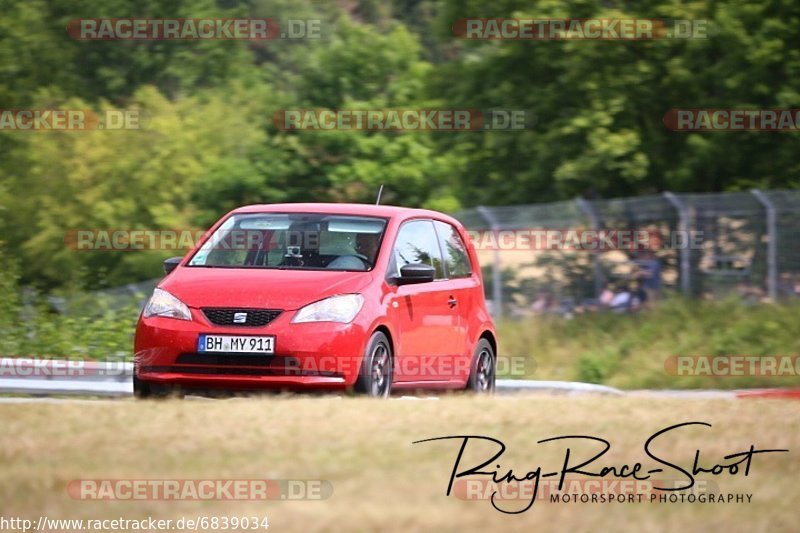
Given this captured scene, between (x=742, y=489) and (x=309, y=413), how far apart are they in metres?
2.63

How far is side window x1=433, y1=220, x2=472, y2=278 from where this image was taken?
44.5 feet

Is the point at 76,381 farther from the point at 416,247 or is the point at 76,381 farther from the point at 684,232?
the point at 684,232

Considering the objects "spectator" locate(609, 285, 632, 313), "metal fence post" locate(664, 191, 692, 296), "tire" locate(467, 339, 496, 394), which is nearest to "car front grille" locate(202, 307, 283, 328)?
"tire" locate(467, 339, 496, 394)

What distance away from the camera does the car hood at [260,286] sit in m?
11.1

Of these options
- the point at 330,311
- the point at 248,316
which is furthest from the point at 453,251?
the point at 248,316

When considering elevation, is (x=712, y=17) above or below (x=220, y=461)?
above

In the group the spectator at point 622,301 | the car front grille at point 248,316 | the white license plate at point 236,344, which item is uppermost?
the car front grille at point 248,316

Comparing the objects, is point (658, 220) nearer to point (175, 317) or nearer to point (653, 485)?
point (175, 317)

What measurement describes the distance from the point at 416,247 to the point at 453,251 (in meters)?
1.01

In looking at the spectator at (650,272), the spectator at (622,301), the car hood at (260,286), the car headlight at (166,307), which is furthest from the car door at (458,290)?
the spectator at (650,272)

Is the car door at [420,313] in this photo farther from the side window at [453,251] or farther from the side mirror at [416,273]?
the side window at [453,251]

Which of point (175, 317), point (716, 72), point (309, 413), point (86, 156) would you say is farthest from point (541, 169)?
point (309, 413)

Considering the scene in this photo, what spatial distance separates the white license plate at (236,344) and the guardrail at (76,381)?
370cm

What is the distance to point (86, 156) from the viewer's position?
4459 cm
